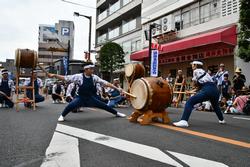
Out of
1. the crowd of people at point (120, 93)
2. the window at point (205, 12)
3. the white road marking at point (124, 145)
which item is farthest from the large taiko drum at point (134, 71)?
the window at point (205, 12)

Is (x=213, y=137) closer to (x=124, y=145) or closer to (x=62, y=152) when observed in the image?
(x=124, y=145)

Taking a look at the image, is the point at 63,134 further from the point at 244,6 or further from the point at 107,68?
the point at 107,68

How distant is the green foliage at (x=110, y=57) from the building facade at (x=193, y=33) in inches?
90.6

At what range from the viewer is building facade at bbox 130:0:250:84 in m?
16.5

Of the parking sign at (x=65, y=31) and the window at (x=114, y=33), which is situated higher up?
the parking sign at (x=65, y=31)

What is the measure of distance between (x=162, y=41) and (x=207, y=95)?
672 inches

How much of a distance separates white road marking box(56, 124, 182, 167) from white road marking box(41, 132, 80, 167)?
0.33 meters

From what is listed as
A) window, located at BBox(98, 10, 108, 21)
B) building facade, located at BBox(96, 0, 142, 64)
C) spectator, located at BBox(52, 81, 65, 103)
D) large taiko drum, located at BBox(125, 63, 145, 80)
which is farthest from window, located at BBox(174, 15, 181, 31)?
window, located at BBox(98, 10, 108, 21)

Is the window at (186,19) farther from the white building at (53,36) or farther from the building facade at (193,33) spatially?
the white building at (53,36)

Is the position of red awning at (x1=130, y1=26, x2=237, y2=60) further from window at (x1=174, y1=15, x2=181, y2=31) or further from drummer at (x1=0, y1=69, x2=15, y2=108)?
drummer at (x1=0, y1=69, x2=15, y2=108)

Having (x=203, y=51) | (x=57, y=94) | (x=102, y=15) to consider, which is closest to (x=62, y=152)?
(x=57, y=94)

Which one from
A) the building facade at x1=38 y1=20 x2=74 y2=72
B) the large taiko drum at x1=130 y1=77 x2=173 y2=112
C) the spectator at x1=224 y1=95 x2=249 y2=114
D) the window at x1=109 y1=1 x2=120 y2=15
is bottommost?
the spectator at x1=224 y1=95 x2=249 y2=114

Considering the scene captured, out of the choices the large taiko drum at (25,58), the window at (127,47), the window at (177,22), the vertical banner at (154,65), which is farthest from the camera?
the window at (127,47)

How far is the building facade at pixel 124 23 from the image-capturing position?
95.4 ft
